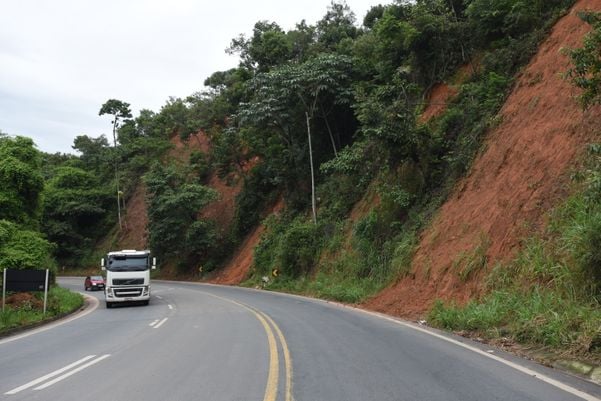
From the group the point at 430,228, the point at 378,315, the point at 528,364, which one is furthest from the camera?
the point at 430,228

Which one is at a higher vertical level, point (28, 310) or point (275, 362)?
point (275, 362)

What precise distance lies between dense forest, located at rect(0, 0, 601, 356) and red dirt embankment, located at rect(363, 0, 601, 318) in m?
0.93

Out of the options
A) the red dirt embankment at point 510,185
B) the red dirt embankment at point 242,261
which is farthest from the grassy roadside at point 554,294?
the red dirt embankment at point 242,261

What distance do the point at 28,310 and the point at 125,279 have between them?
530 centimetres

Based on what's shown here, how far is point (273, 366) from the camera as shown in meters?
8.07

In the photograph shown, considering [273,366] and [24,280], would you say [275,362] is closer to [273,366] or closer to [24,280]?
[273,366]

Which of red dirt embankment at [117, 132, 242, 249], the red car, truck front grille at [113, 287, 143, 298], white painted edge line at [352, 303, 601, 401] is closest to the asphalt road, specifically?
white painted edge line at [352, 303, 601, 401]

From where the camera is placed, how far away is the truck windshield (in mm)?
23219

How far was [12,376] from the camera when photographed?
26.8ft

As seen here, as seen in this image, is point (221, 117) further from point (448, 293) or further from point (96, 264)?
A: point (448, 293)

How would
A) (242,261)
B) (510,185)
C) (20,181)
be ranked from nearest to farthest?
(510,185) → (20,181) → (242,261)

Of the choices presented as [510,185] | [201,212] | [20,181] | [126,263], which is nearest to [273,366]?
[510,185]

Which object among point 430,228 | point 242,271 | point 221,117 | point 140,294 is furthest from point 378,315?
point 221,117

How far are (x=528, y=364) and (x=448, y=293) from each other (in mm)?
7202
